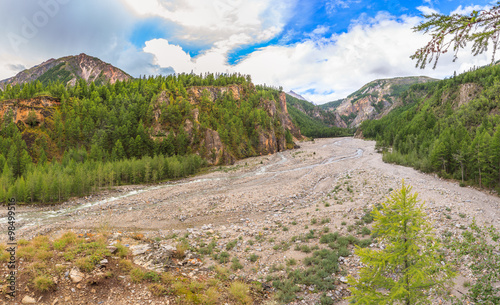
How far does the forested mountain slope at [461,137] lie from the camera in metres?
32.0

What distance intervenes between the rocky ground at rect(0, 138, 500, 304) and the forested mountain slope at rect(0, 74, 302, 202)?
16.8ft

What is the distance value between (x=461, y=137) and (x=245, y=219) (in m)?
45.6

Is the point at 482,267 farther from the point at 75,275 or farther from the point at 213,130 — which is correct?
the point at 213,130

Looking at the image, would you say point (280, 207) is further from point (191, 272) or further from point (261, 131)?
point (261, 131)

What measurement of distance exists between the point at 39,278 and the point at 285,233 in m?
14.7

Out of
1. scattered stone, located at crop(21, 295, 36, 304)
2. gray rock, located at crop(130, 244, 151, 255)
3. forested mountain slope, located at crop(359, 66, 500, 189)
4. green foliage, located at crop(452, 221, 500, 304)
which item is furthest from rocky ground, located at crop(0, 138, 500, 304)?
forested mountain slope, located at crop(359, 66, 500, 189)

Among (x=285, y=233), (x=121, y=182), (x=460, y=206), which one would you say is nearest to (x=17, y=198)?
(x=121, y=182)

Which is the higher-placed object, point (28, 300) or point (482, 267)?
point (482, 267)

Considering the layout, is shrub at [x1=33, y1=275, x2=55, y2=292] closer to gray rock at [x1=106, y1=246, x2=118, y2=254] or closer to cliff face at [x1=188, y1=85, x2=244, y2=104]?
gray rock at [x1=106, y1=246, x2=118, y2=254]

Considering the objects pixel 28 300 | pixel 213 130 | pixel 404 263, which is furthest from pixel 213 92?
pixel 404 263

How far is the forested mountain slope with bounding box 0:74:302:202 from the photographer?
124 ft

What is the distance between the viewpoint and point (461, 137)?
4109 cm

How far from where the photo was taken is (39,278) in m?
8.59

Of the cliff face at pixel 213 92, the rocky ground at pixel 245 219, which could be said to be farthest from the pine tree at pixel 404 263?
the cliff face at pixel 213 92
